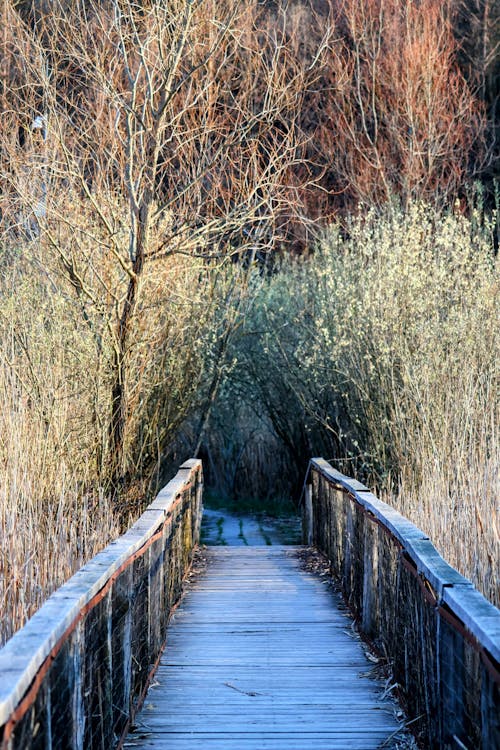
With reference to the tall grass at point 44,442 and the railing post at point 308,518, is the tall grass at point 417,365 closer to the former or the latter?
the railing post at point 308,518

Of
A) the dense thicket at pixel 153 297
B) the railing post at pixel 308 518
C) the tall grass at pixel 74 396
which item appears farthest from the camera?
the railing post at pixel 308 518

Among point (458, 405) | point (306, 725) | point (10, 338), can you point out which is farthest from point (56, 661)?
point (458, 405)

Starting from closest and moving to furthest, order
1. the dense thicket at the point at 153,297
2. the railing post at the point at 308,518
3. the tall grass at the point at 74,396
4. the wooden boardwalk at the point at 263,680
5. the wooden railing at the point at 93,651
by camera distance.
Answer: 1. the wooden railing at the point at 93,651
2. the wooden boardwalk at the point at 263,680
3. the tall grass at the point at 74,396
4. the dense thicket at the point at 153,297
5. the railing post at the point at 308,518

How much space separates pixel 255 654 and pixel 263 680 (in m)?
0.49

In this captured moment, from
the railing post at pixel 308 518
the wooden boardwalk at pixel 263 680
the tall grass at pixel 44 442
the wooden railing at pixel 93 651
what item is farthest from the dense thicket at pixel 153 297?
Answer: the wooden boardwalk at pixel 263 680

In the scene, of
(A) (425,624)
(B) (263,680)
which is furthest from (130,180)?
(A) (425,624)

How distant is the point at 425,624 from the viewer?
3979 millimetres

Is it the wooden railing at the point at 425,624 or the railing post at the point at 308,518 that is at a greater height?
the wooden railing at the point at 425,624

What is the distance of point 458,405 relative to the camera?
791 centimetres

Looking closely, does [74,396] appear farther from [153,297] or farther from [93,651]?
[93,651]

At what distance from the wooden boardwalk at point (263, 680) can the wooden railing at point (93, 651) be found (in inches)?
6.6

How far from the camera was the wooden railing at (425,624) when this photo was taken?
3023 mm

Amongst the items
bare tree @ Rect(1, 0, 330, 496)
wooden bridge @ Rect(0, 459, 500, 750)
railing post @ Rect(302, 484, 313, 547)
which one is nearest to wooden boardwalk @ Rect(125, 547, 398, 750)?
wooden bridge @ Rect(0, 459, 500, 750)

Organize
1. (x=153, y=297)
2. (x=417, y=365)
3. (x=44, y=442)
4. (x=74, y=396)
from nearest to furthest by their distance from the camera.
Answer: (x=44, y=442) → (x=74, y=396) → (x=417, y=365) → (x=153, y=297)
